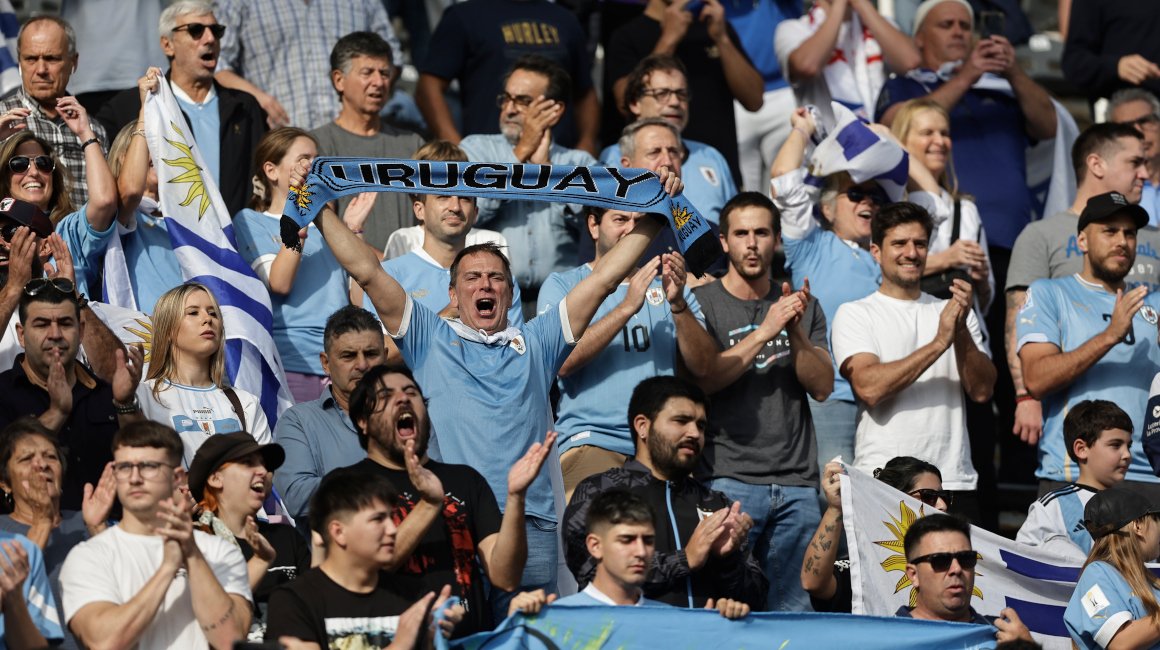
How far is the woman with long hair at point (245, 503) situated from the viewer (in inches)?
208

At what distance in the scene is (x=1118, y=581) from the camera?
609cm

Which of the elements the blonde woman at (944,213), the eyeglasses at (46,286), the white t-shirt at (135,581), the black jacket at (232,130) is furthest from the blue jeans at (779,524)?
the black jacket at (232,130)

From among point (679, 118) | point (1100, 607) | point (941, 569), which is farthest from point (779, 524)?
point (679, 118)

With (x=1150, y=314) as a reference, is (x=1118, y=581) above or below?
below

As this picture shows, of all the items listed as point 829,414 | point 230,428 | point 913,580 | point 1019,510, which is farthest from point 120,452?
point 1019,510

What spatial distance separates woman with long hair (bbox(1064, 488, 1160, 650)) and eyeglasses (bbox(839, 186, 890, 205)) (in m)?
2.69

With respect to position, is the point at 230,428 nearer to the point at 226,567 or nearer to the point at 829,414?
the point at 226,567

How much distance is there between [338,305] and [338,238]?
1.60 m

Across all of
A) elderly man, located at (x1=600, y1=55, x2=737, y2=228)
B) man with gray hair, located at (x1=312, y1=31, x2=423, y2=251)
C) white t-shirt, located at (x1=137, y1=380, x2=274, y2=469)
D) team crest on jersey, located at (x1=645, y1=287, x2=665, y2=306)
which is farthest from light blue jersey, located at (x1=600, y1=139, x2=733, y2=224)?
white t-shirt, located at (x1=137, y1=380, x2=274, y2=469)

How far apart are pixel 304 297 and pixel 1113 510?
13.6 feet

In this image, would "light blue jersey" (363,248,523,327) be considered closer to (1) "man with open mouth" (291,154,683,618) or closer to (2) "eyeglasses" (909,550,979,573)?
(1) "man with open mouth" (291,154,683,618)

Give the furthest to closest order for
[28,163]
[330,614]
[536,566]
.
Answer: [28,163], [536,566], [330,614]

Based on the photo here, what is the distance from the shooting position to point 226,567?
16.3 ft

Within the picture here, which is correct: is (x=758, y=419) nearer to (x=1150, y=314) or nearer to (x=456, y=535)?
(x=456, y=535)
